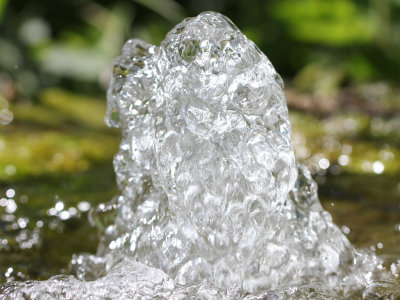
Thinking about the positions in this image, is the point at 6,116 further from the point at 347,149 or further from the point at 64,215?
the point at 347,149

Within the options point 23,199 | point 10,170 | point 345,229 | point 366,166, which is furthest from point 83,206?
point 366,166

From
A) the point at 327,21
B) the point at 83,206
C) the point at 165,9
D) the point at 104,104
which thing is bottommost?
the point at 104,104

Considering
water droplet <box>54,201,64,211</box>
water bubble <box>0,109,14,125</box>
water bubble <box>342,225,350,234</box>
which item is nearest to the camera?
water bubble <box>342,225,350,234</box>

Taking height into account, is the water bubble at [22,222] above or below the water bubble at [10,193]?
above

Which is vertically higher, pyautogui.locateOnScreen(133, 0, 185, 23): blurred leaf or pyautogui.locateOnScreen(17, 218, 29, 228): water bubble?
pyautogui.locateOnScreen(133, 0, 185, 23): blurred leaf

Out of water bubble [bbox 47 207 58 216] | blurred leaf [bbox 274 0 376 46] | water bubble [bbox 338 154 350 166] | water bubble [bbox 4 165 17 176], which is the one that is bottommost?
water bubble [bbox 4 165 17 176]

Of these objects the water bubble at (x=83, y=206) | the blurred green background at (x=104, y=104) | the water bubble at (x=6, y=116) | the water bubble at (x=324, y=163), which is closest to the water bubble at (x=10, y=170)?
the blurred green background at (x=104, y=104)

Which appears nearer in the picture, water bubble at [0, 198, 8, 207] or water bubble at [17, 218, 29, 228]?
water bubble at [17, 218, 29, 228]

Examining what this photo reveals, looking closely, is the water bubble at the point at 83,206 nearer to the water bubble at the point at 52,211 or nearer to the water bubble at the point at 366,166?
the water bubble at the point at 52,211

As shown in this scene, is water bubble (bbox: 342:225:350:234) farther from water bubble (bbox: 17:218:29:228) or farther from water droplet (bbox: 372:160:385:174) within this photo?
water bubble (bbox: 17:218:29:228)

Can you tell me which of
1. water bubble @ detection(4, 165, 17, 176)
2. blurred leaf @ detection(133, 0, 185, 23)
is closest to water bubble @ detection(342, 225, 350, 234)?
water bubble @ detection(4, 165, 17, 176)
